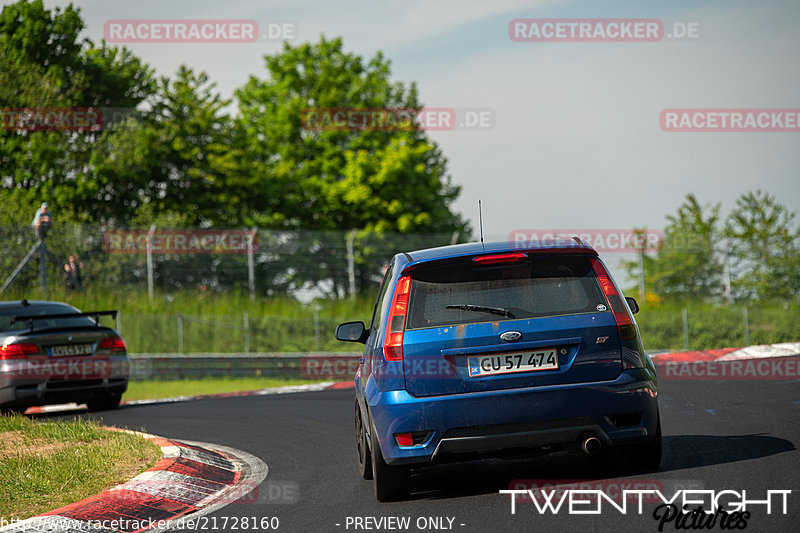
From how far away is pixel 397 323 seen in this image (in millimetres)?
6402

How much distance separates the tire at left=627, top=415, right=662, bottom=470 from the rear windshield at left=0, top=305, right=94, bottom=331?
10.2 metres

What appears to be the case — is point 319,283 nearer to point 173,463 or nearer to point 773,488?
point 173,463

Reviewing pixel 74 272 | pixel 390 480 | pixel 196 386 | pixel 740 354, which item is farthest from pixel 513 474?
pixel 74 272

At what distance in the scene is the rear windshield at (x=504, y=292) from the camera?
20.7 feet

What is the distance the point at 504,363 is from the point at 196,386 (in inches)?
644

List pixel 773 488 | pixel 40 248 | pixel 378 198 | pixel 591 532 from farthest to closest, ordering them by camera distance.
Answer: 1. pixel 378 198
2. pixel 40 248
3. pixel 773 488
4. pixel 591 532

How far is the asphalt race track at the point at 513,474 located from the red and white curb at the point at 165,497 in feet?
0.77

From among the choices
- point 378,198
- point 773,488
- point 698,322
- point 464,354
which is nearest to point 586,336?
point 464,354

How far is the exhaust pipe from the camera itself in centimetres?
623

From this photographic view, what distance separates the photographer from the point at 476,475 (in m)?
7.24

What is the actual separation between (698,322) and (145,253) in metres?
15.0

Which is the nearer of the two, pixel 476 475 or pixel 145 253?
pixel 476 475
